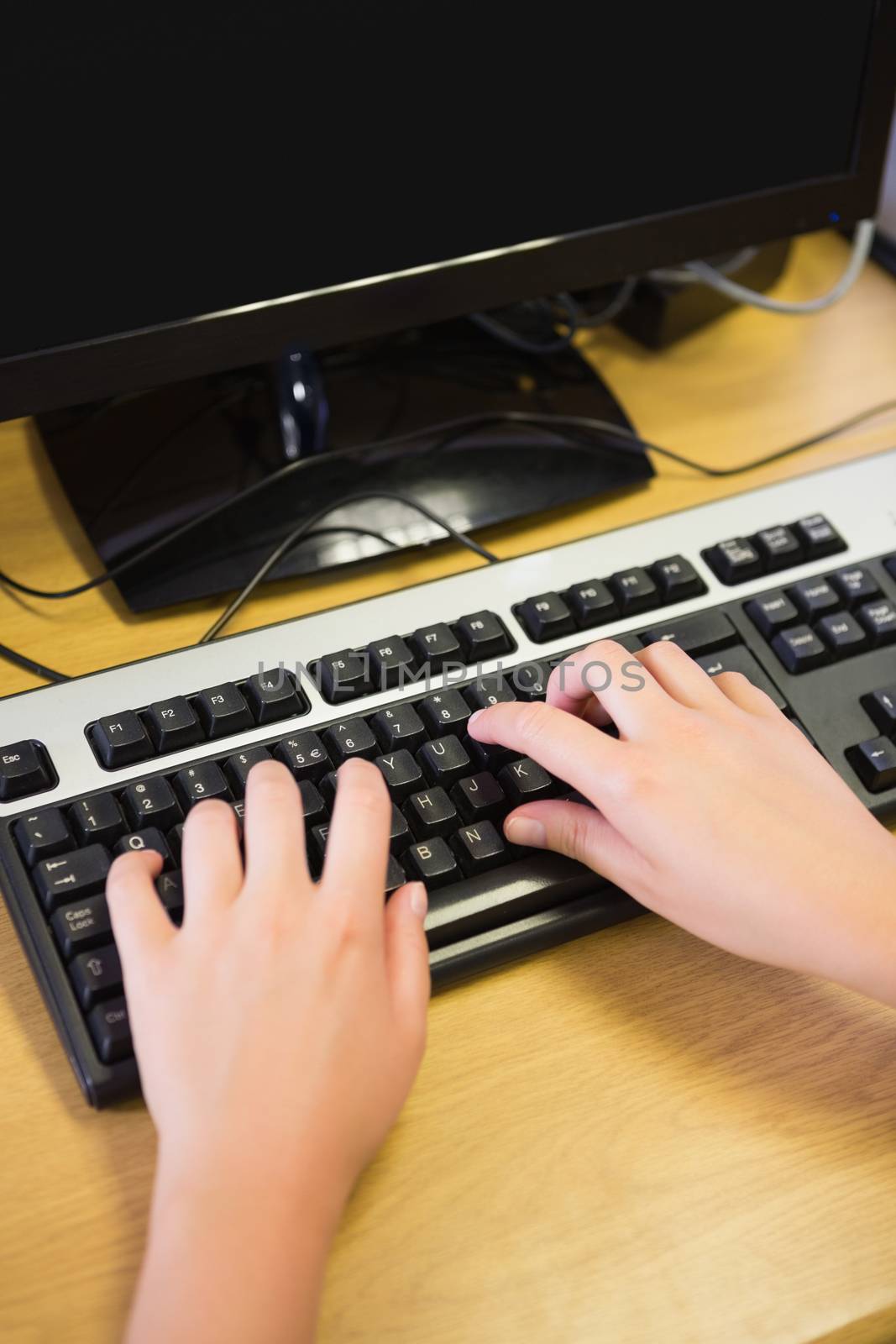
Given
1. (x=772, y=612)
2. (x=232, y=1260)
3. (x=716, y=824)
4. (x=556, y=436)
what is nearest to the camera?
(x=232, y=1260)

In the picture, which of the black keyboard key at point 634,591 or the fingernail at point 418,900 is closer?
the fingernail at point 418,900

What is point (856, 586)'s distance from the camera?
595 millimetres

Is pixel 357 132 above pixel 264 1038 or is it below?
above

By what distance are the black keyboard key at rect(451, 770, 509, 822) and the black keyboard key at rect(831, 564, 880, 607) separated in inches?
8.1

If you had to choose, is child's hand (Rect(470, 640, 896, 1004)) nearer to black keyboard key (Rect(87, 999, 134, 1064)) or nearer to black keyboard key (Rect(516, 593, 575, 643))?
black keyboard key (Rect(516, 593, 575, 643))

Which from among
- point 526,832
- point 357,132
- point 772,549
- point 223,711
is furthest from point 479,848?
point 357,132

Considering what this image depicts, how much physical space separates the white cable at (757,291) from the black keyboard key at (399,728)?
38cm

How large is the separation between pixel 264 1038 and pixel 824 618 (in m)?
0.33

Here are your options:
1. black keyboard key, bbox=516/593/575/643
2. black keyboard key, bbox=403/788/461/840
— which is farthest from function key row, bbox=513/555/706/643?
black keyboard key, bbox=403/788/461/840

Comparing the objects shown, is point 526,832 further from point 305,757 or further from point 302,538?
point 302,538

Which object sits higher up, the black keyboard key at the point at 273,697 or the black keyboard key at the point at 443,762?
the black keyboard key at the point at 273,697

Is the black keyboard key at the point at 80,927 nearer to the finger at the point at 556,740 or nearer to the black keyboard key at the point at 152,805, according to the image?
the black keyboard key at the point at 152,805

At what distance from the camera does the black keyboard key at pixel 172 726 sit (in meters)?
0.51

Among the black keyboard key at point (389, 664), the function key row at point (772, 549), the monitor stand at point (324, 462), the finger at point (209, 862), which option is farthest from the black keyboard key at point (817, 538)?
the finger at point (209, 862)
